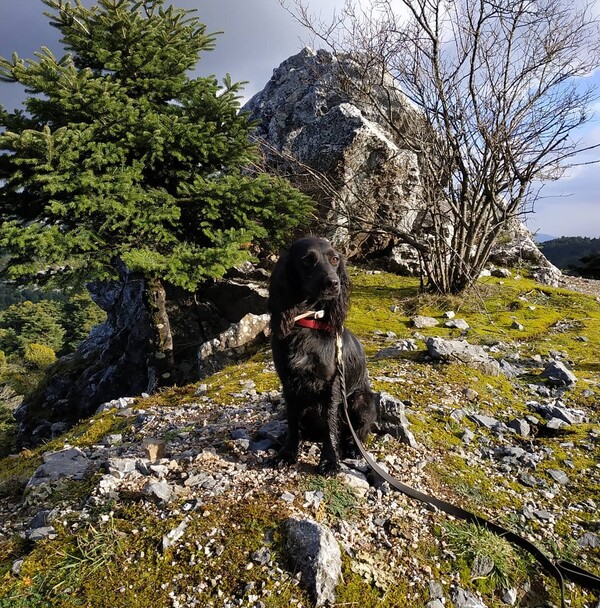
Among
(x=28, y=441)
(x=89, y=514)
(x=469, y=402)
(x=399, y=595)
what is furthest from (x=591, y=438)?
(x=28, y=441)

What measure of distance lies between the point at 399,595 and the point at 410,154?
536 inches

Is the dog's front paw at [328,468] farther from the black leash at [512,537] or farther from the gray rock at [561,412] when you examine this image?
the gray rock at [561,412]

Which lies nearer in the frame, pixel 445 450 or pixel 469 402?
pixel 445 450

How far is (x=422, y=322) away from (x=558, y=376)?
3694 millimetres

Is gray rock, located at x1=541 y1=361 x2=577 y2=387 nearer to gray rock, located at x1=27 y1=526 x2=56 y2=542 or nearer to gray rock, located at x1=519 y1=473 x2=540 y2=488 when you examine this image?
gray rock, located at x1=519 y1=473 x2=540 y2=488

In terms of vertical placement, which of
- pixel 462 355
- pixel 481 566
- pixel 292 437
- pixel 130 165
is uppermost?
pixel 130 165

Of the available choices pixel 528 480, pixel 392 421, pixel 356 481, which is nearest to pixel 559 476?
pixel 528 480

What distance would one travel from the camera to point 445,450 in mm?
3916

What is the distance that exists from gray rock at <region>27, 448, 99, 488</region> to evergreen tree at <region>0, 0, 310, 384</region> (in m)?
4.79

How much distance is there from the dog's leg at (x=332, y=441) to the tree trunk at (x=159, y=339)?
7.36 metres

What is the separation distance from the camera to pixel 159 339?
33.7 feet

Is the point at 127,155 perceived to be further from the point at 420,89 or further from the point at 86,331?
the point at 86,331

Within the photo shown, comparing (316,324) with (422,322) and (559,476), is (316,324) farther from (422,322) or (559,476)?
(422,322)

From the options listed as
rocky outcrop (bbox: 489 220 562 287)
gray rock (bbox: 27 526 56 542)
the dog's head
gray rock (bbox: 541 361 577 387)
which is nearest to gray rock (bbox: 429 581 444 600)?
the dog's head
